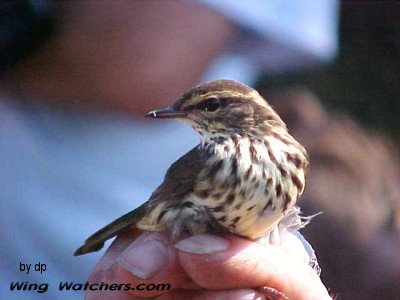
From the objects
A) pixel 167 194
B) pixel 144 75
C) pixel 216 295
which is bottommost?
pixel 216 295

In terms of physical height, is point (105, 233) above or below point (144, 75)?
below

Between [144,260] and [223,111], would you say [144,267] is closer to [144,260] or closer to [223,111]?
[144,260]

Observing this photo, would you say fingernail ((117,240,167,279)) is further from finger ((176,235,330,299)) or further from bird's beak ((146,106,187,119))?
bird's beak ((146,106,187,119))

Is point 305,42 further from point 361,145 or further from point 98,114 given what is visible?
point 98,114

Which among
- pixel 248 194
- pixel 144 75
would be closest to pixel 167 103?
pixel 144 75

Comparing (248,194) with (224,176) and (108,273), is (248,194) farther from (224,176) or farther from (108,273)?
(108,273)

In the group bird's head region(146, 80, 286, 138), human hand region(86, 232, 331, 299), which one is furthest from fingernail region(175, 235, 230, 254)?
bird's head region(146, 80, 286, 138)

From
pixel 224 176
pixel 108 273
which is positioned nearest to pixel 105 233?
pixel 108 273

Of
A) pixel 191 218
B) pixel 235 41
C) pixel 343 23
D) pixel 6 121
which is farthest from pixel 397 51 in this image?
pixel 6 121
